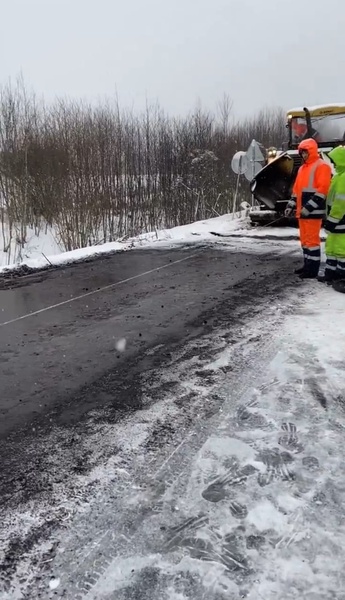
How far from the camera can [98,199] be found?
1727 centimetres

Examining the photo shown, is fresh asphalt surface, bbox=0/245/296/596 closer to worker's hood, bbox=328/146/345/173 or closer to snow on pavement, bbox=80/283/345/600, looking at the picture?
snow on pavement, bbox=80/283/345/600

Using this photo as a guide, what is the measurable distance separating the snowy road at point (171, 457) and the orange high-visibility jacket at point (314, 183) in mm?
1795

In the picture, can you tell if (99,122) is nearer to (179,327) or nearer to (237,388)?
(179,327)

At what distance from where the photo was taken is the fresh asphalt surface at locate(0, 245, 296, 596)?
3.37 m

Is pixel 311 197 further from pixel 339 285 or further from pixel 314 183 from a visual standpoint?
pixel 339 285

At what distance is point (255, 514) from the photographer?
7.32ft

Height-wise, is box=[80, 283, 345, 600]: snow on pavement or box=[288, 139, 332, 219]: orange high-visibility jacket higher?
box=[288, 139, 332, 219]: orange high-visibility jacket

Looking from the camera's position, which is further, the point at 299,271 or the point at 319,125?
the point at 319,125

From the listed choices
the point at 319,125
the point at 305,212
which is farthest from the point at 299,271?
the point at 319,125

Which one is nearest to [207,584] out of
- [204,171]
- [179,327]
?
[179,327]

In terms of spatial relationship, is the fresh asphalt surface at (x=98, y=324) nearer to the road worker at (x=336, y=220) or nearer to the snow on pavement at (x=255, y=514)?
the snow on pavement at (x=255, y=514)

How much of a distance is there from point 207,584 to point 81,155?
17125 mm

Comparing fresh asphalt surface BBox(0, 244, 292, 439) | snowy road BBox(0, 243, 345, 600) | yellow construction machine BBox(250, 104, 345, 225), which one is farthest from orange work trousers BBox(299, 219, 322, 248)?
yellow construction machine BBox(250, 104, 345, 225)

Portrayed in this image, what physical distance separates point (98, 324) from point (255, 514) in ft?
11.0
